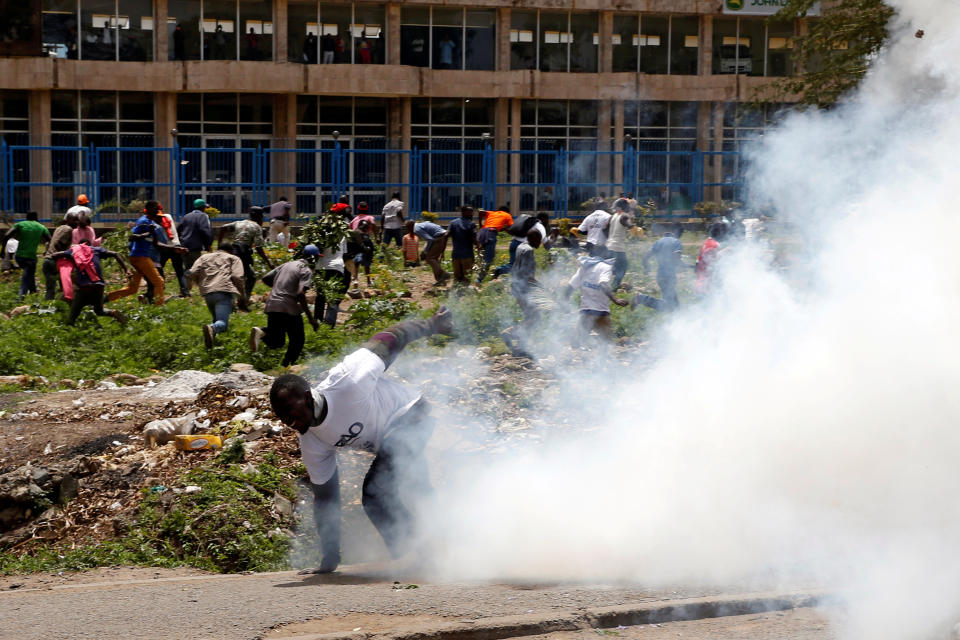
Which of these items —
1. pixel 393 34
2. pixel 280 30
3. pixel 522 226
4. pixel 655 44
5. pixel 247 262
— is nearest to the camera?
pixel 522 226

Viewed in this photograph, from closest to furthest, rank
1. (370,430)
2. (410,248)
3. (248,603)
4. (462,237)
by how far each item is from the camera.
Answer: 1. (248,603)
2. (370,430)
3. (462,237)
4. (410,248)

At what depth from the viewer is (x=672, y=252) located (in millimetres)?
13227

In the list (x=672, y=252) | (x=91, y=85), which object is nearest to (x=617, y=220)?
(x=672, y=252)

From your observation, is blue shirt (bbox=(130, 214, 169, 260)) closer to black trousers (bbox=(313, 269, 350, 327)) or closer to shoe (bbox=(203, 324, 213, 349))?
black trousers (bbox=(313, 269, 350, 327))

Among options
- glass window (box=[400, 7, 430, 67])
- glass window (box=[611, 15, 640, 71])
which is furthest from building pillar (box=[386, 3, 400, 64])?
glass window (box=[611, 15, 640, 71])

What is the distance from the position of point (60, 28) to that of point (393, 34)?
27.1 ft

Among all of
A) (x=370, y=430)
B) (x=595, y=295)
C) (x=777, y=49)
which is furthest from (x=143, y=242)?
(x=777, y=49)

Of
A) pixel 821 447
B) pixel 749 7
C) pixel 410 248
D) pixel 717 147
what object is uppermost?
pixel 749 7

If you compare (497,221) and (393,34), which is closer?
(497,221)

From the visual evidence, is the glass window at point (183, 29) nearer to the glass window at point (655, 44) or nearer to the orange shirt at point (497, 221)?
the glass window at point (655, 44)

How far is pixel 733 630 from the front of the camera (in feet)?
16.7

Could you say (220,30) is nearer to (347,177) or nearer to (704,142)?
(347,177)

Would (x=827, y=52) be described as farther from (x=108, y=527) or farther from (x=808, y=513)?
(x=108, y=527)

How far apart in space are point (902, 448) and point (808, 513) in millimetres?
602
